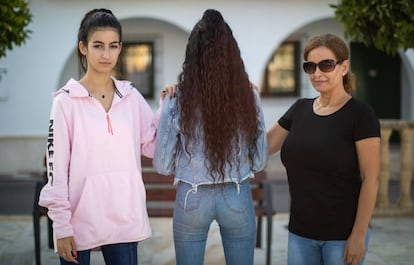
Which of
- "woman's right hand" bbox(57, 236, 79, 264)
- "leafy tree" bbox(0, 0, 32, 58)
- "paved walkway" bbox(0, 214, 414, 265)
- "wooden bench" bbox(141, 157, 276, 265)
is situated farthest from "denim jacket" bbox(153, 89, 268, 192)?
"leafy tree" bbox(0, 0, 32, 58)

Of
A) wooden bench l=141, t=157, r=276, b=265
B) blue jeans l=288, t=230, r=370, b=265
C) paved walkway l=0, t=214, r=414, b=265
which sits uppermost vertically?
blue jeans l=288, t=230, r=370, b=265

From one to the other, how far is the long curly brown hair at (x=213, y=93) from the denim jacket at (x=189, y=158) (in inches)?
1.2

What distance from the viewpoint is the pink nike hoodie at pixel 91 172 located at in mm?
2451

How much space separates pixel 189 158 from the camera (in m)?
2.58

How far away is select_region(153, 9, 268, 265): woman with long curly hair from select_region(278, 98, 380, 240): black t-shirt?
0.23m

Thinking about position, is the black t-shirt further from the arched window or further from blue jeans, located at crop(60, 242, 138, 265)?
the arched window

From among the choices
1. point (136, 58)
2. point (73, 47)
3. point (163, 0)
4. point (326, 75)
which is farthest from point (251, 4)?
point (326, 75)

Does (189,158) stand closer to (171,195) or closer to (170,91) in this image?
(170,91)

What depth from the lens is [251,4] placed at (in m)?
10.9

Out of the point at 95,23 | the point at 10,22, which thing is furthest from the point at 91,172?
the point at 10,22

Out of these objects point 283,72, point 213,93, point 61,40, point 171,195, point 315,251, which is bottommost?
point 171,195

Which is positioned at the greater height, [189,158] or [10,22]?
[10,22]

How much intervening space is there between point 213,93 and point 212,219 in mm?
588

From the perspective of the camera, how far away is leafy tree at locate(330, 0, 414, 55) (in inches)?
198
